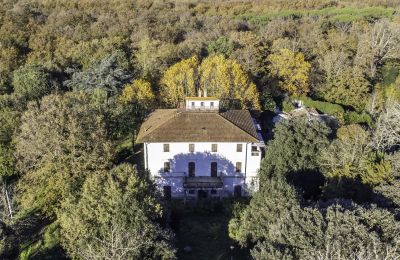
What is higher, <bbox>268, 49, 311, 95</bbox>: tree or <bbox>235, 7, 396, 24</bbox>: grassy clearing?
<bbox>235, 7, 396, 24</bbox>: grassy clearing

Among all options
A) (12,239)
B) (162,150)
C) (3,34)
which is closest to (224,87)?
(162,150)

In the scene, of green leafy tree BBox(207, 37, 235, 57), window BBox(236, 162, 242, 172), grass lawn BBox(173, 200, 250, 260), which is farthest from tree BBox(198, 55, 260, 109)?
grass lawn BBox(173, 200, 250, 260)

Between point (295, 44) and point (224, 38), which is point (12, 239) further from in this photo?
point (295, 44)

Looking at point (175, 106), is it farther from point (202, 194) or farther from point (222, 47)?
point (222, 47)

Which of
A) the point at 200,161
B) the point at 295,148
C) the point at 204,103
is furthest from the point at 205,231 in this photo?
the point at 204,103

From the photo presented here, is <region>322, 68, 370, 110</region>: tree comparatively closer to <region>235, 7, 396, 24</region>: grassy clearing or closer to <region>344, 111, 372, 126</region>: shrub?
<region>344, 111, 372, 126</region>: shrub

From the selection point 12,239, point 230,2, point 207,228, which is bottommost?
point 207,228

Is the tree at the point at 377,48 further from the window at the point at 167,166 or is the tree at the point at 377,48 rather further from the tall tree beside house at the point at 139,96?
the window at the point at 167,166
